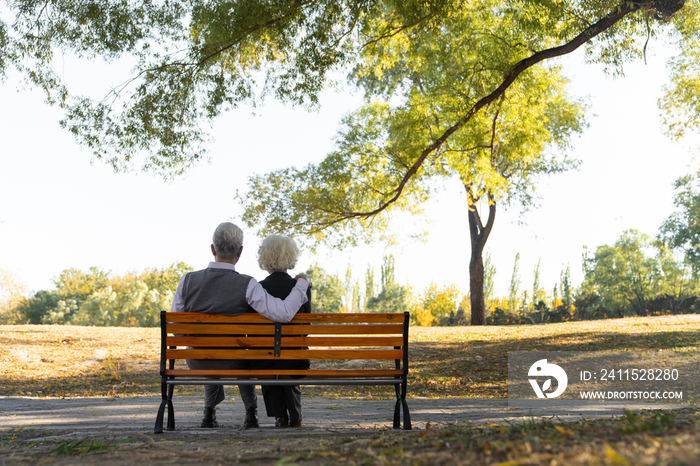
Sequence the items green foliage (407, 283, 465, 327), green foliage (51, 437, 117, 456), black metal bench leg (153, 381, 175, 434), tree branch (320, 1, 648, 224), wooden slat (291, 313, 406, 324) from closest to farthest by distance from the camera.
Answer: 1. green foliage (51, 437, 117, 456)
2. black metal bench leg (153, 381, 175, 434)
3. wooden slat (291, 313, 406, 324)
4. tree branch (320, 1, 648, 224)
5. green foliage (407, 283, 465, 327)

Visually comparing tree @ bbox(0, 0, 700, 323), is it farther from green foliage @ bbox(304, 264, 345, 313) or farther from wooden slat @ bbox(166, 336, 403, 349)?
green foliage @ bbox(304, 264, 345, 313)

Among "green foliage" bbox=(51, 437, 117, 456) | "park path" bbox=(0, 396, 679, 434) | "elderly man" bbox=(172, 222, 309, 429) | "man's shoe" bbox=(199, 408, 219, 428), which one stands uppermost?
"elderly man" bbox=(172, 222, 309, 429)

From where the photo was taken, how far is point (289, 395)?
14.1 ft

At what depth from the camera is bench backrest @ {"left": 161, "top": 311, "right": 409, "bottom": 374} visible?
411cm

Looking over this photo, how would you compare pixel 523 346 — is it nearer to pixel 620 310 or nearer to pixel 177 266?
pixel 620 310

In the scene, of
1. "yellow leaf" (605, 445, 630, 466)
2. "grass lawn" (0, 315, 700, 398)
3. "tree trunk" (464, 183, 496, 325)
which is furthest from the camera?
"tree trunk" (464, 183, 496, 325)

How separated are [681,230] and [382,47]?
117 feet

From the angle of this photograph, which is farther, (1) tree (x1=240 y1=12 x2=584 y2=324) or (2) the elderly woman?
(1) tree (x1=240 y1=12 x2=584 y2=324)

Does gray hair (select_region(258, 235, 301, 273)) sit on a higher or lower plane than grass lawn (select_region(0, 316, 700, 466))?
higher

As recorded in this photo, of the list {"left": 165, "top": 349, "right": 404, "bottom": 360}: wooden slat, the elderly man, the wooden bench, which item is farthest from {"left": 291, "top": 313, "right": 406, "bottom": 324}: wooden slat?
{"left": 165, "top": 349, "right": 404, "bottom": 360}: wooden slat

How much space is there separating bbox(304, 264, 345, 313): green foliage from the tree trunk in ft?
64.5

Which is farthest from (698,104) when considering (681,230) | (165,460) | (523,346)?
(681,230)

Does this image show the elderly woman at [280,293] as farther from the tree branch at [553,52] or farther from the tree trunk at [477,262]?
the tree trunk at [477,262]

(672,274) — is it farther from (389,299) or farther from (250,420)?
(250,420)
